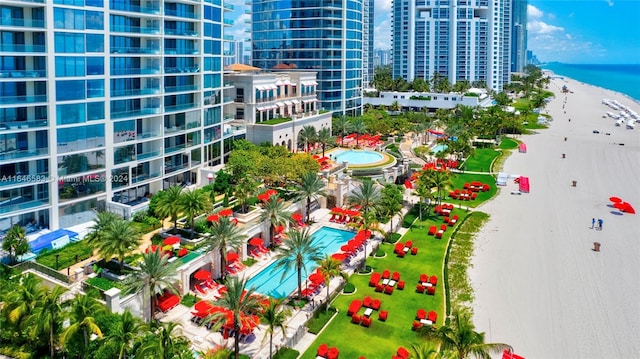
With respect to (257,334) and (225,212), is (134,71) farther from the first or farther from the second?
(257,334)

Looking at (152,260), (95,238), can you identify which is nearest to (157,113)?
(95,238)

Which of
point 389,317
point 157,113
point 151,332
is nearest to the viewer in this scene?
point 151,332

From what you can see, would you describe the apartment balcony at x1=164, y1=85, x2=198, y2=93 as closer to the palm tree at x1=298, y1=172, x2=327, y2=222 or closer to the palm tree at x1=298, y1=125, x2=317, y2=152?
the palm tree at x1=298, y1=172, x2=327, y2=222

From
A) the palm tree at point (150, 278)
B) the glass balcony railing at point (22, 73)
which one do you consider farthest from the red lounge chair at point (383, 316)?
the glass balcony railing at point (22, 73)

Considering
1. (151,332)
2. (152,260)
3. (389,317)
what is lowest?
(389,317)

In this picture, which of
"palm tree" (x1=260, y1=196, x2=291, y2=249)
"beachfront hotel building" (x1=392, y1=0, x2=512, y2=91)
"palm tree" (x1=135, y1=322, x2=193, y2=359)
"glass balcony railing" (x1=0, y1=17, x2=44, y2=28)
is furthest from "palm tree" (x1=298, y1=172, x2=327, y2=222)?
"beachfront hotel building" (x1=392, y1=0, x2=512, y2=91)

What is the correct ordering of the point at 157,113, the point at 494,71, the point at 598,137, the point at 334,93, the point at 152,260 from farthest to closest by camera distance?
1. the point at 494,71
2. the point at 598,137
3. the point at 334,93
4. the point at 157,113
5. the point at 152,260

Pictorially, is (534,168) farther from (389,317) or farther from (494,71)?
(494,71)
